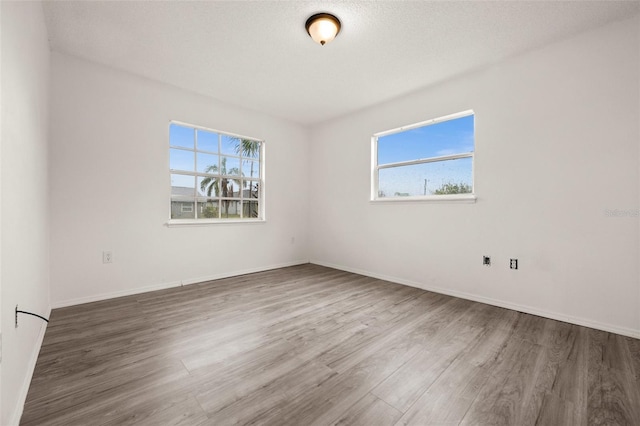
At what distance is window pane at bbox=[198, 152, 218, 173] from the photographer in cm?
397

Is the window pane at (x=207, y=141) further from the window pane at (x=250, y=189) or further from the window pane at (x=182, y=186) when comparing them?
the window pane at (x=250, y=189)

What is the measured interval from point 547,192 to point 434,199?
1.13 meters

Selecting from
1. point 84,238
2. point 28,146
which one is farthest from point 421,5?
point 84,238

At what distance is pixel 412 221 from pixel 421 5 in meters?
2.40

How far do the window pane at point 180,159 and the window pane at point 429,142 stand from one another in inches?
110

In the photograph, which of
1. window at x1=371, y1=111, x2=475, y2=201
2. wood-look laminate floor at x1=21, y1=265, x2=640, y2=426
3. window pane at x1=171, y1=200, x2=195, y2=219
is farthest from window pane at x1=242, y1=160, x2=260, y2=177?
wood-look laminate floor at x1=21, y1=265, x2=640, y2=426

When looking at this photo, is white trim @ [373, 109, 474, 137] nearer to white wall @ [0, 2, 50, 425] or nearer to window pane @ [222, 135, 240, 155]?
window pane @ [222, 135, 240, 155]

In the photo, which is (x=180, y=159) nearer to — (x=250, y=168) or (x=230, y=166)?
(x=230, y=166)

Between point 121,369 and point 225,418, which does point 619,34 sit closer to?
point 225,418

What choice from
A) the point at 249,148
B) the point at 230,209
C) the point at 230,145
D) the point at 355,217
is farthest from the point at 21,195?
the point at 355,217

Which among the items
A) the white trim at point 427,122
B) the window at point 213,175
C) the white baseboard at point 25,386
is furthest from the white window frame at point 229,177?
the white trim at point 427,122

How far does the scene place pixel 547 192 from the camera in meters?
2.68

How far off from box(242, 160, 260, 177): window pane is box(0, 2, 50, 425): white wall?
2.41 metres

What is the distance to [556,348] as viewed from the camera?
6.80 ft
